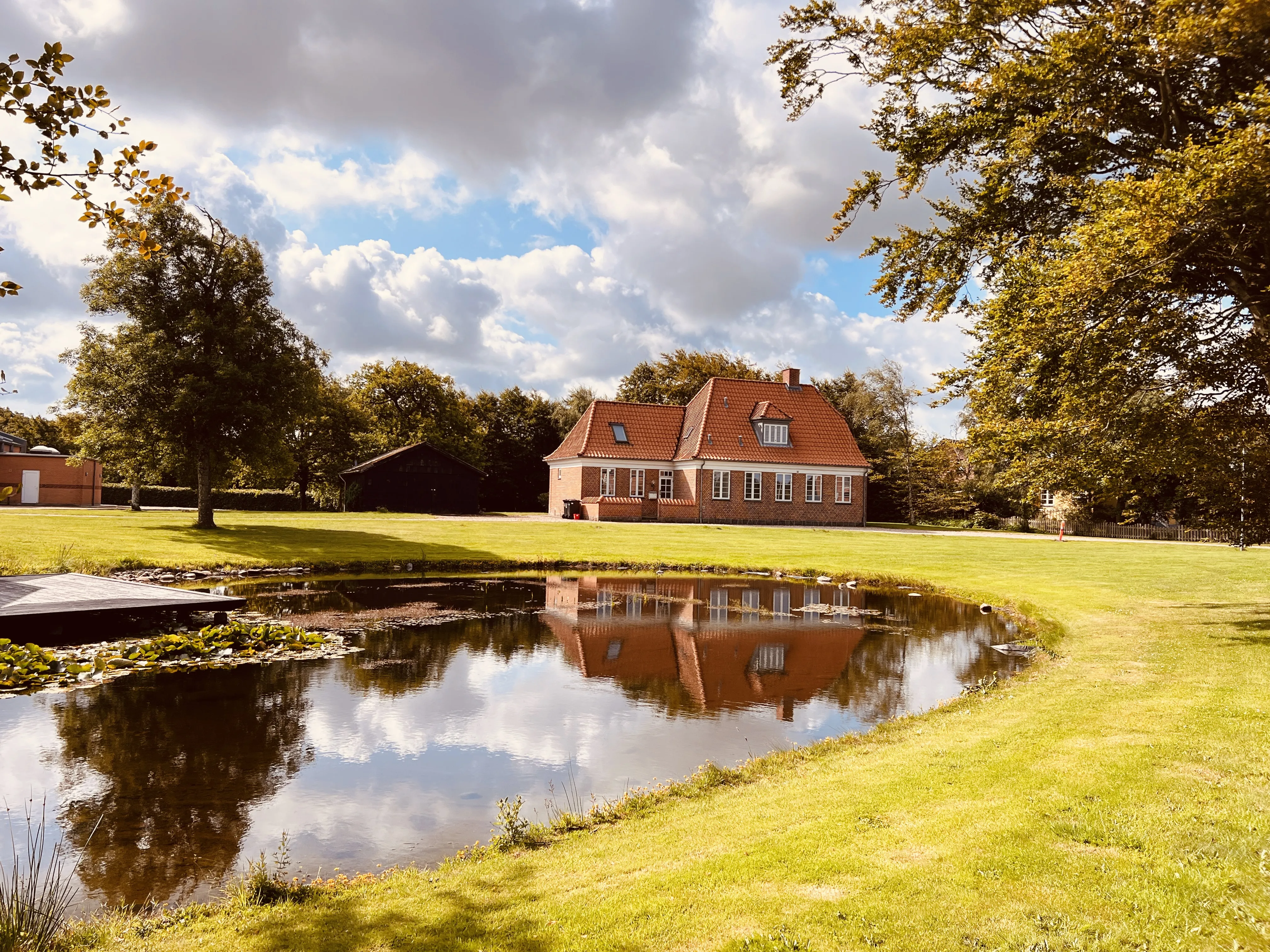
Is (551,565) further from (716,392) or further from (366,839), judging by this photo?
(716,392)

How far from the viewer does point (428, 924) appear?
427 cm

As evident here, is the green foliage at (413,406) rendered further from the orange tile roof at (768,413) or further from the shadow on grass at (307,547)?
the shadow on grass at (307,547)

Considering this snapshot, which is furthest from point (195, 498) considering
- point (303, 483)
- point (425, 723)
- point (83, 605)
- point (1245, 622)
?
point (1245, 622)

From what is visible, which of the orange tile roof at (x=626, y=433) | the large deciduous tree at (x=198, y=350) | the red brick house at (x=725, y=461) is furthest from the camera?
the orange tile roof at (x=626, y=433)

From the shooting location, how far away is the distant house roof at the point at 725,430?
45594 millimetres

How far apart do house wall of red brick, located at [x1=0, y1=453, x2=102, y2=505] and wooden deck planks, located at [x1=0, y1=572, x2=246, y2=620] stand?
4018 centimetres

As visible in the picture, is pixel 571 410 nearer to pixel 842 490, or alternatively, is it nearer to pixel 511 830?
pixel 842 490

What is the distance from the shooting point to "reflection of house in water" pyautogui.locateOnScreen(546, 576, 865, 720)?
445 inches

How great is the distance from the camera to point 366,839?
625 centimetres

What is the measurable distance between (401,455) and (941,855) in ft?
150

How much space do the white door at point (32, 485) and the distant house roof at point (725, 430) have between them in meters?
30.2

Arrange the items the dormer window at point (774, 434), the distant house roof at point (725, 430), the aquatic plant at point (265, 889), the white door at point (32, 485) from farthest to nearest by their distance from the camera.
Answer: the white door at point (32, 485), the dormer window at point (774, 434), the distant house roof at point (725, 430), the aquatic plant at point (265, 889)

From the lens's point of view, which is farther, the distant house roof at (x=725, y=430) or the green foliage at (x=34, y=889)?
the distant house roof at (x=725, y=430)

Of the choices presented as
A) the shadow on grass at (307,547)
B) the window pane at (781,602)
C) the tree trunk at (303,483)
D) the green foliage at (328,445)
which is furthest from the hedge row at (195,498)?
the window pane at (781,602)
